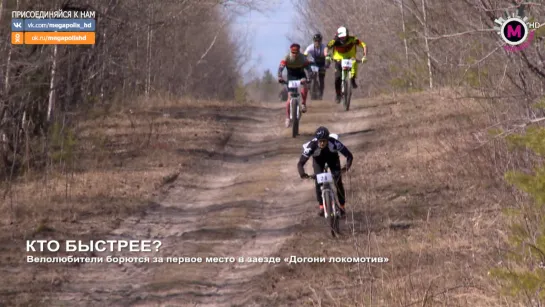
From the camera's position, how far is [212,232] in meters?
12.0

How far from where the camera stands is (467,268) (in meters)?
9.52

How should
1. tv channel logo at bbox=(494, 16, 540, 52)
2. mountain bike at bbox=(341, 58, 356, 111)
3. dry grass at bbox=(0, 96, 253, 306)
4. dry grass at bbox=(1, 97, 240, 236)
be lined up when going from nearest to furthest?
1. tv channel logo at bbox=(494, 16, 540, 52)
2. dry grass at bbox=(0, 96, 253, 306)
3. dry grass at bbox=(1, 97, 240, 236)
4. mountain bike at bbox=(341, 58, 356, 111)

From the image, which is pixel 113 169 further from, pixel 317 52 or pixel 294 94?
pixel 317 52

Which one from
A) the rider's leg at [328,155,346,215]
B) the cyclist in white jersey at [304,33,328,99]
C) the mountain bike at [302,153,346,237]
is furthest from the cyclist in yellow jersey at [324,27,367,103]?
the mountain bike at [302,153,346,237]

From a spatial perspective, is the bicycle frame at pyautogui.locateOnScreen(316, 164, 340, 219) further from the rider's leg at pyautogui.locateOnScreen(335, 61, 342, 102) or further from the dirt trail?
the rider's leg at pyautogui.locateOnScreen(335, 61, 342, 102)

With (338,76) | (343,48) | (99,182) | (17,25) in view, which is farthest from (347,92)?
(17,25)

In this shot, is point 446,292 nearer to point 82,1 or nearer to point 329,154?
point 329,154

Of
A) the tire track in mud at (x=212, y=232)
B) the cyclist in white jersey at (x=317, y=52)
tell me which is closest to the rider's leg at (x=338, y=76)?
the cyclist in white jersey at (x=317, y=52)

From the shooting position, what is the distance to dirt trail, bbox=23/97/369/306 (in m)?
9.63

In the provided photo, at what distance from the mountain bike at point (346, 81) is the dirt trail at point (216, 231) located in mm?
1945

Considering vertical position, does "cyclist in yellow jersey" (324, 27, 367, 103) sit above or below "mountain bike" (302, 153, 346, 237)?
above

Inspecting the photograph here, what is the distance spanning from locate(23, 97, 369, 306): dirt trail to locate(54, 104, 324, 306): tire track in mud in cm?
1

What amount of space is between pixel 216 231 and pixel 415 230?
260cm

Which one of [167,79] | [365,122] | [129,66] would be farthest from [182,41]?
[365,122]
